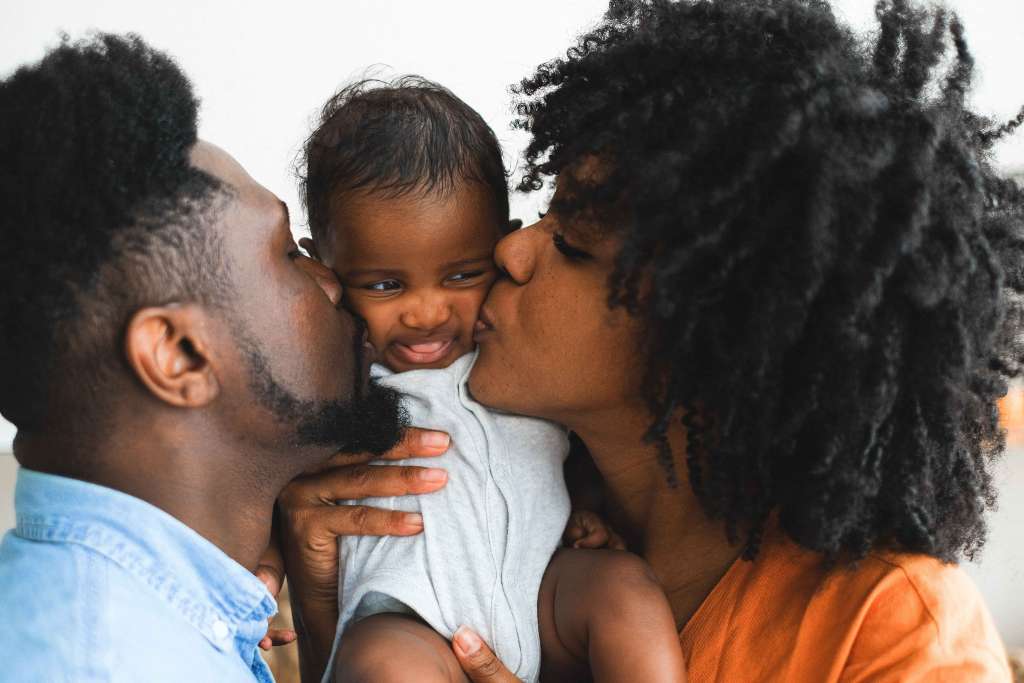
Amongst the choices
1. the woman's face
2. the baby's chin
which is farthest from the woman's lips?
the woman's face

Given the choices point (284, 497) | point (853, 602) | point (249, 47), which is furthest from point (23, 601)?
point (249, 47)

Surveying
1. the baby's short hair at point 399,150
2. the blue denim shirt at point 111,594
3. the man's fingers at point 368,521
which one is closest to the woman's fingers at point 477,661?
the man's fingers at point 368,521

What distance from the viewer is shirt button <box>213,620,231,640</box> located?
1.06m

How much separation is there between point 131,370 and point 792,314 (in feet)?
2.36

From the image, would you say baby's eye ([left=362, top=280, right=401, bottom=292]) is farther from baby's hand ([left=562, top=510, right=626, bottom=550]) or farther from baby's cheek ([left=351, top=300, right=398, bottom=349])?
baby's hand ([left=562, top=510, right=626, bottom=550])

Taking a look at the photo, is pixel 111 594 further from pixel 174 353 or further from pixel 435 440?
pixel 435 440

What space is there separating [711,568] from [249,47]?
6.07 feet

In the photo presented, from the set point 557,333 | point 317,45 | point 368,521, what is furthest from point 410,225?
point 317,45

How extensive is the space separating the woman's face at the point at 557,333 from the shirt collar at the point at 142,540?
455 millimetres

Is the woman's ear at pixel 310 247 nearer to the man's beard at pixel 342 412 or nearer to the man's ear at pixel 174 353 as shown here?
the man's beard at pixel 342 412

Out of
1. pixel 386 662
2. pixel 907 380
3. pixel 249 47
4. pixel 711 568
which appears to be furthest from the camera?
pixel 249 47

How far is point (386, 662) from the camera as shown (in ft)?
3.86

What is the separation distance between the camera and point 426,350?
1.48 meters

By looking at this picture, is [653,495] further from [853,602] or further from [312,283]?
[312,283]
